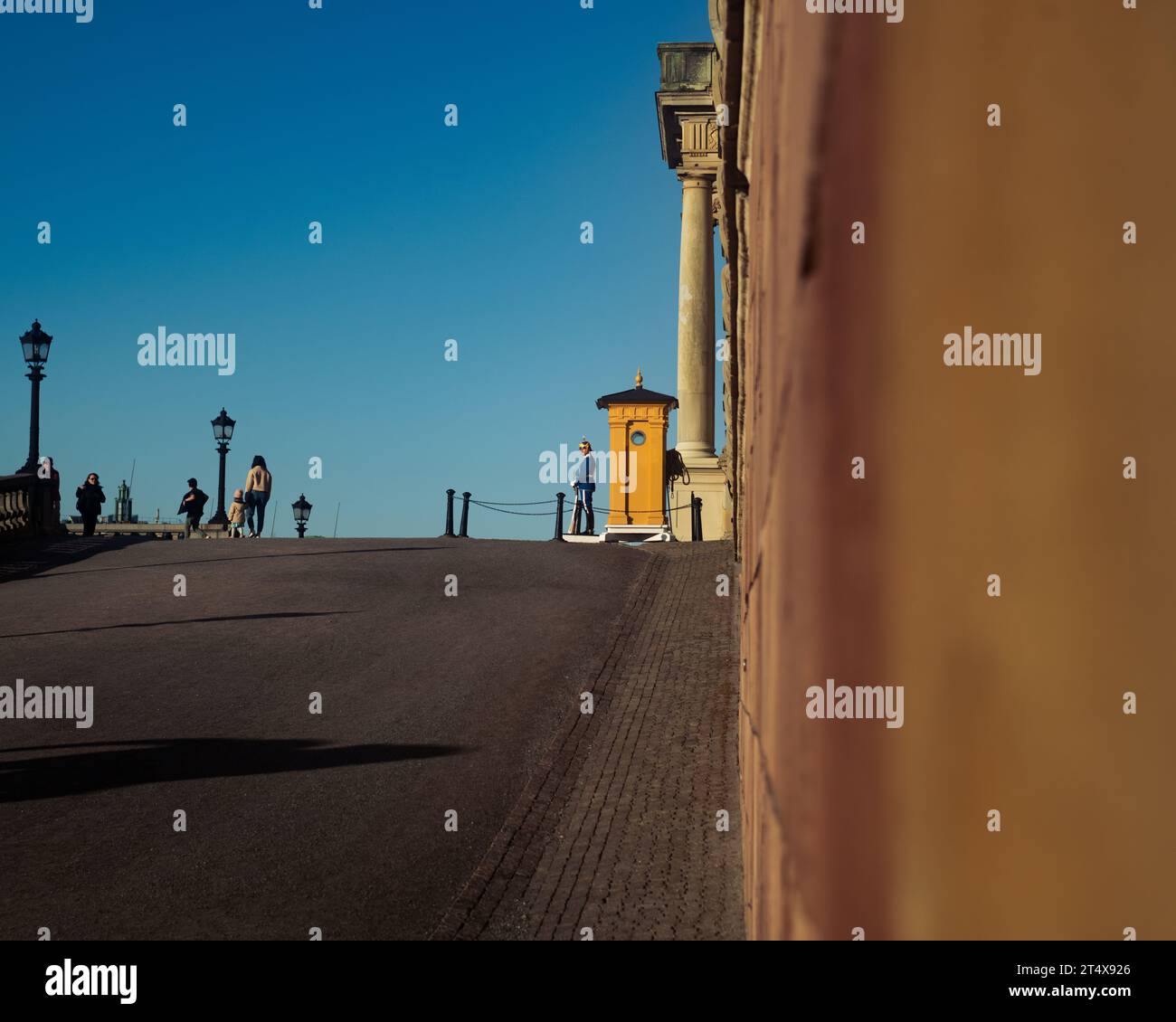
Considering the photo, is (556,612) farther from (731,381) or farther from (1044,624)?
(1044,624)

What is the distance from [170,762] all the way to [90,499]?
70.8ft

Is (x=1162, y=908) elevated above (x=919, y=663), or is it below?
below

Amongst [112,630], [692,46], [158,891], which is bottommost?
[158,891]

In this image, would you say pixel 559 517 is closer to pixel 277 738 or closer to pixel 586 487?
pixel 586 487

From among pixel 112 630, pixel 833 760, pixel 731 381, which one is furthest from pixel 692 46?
pixel 833 760

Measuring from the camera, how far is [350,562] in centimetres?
2088

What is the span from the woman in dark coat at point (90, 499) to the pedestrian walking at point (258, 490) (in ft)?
16.2

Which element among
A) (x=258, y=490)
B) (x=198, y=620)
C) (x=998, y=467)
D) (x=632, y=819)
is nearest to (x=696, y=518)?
(x=258, y=490)

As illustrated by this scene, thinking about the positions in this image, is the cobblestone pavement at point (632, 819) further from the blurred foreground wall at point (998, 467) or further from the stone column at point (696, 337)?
the stone column at point (696, 337)

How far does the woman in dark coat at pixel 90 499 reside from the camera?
98.3ft

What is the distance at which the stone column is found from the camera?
30.8 meters

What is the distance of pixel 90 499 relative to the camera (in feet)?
98.5

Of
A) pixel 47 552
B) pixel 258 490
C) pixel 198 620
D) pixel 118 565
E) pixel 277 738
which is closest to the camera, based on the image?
pixel 277 738

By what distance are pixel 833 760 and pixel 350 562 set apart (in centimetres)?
1904
